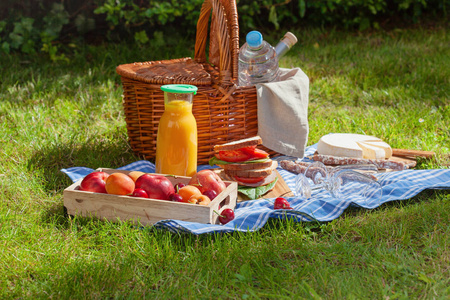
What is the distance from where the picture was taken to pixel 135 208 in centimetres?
194

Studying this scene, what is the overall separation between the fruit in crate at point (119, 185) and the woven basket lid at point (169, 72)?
69 centimetres

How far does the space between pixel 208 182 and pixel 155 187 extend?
0.75 feet

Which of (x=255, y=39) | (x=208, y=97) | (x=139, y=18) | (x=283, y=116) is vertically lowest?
(x=283, y=116)

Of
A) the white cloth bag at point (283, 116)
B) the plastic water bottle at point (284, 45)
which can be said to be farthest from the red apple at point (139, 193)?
the plastic water bottle at point (284, 45)

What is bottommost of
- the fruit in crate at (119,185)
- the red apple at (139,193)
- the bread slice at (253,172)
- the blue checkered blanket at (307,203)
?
the blue checkered blanket at (307,203)

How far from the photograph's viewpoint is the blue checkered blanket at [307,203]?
186 cm

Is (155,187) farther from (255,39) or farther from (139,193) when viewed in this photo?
(255,39)

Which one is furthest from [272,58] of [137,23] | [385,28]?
[385,28]

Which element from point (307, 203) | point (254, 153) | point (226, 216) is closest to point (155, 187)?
point (226, 216)

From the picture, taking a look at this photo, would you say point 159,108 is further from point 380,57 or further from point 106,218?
point 380,57

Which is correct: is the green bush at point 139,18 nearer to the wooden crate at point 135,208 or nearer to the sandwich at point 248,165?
the sandwich at point 248,165

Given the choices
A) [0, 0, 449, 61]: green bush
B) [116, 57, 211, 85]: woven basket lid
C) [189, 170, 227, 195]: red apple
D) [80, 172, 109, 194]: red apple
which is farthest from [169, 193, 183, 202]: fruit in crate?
[0, 0, 449, 61]: green bush

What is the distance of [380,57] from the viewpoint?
176 inches

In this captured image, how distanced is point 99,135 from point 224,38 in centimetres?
109
